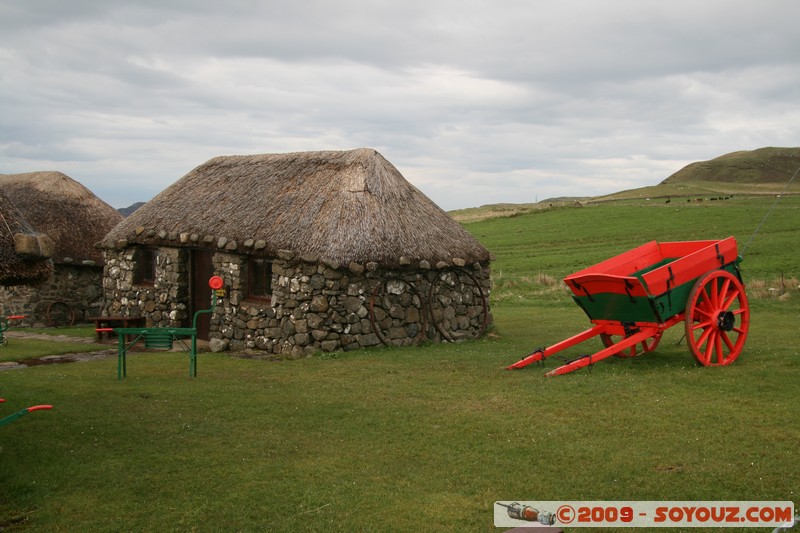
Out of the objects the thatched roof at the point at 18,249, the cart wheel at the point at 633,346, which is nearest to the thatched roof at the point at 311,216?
the cart wheel at the point at 633,346

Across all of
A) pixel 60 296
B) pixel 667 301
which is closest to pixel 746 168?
pixel 60 296

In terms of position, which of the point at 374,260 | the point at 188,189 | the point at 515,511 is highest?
the point at 188,189

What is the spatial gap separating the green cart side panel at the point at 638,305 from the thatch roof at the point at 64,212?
1770 centimetres

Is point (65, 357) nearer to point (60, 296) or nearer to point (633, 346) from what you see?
point (60, 296)

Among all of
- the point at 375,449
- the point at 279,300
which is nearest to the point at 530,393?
the point at 375,449

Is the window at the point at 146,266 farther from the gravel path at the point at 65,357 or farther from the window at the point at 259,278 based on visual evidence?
the window at the point at 259,278

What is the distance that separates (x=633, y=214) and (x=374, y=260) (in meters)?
38.3

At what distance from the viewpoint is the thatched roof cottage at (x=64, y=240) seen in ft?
78.4

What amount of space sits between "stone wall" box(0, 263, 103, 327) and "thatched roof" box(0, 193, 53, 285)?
15775 mm

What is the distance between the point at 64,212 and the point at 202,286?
902 cm

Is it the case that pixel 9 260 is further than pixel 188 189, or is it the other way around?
pixel 188 189

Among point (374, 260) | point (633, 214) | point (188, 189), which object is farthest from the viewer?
point (633, 214)

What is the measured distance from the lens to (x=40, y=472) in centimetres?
790

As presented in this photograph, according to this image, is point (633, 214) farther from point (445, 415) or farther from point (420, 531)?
point (420, 531)
